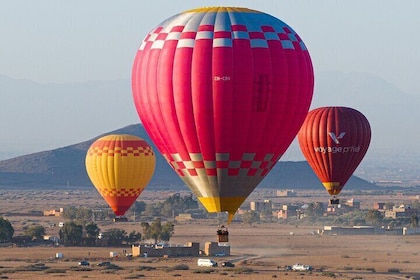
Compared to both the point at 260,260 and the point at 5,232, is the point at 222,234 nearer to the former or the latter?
the point at 260,260

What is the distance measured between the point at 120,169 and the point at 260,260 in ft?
50.5

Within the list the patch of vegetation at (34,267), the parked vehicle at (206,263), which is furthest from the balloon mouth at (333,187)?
the patch of vegetation at (34,267)

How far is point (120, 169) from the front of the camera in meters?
114

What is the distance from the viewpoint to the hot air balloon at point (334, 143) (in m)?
97.3

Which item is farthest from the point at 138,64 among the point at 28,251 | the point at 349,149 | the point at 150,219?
the point at 150,219

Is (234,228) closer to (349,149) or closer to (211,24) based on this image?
(349,149)

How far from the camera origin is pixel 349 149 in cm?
9756

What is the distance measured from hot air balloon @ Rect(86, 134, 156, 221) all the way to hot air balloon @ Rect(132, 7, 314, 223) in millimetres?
46214

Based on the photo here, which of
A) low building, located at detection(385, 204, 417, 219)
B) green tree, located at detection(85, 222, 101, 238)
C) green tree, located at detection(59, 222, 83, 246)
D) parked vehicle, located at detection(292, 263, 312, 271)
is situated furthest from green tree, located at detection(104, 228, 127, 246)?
low building, located at detection(385, 204, 417, 219)

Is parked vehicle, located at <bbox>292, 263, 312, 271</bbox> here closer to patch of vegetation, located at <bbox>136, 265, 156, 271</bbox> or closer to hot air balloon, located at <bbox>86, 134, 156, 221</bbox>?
patch of vegetation, located at <bbox>136, 265, 156, 271</bbox>

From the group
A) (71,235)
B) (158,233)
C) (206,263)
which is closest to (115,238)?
(71,235)

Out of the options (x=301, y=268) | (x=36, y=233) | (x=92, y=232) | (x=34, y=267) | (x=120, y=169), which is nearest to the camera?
(x=301, y=268)

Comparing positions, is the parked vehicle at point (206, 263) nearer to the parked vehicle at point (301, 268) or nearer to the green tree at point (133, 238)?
the parked vehicle at point (301, 268)

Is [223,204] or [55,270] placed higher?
[223,204]
